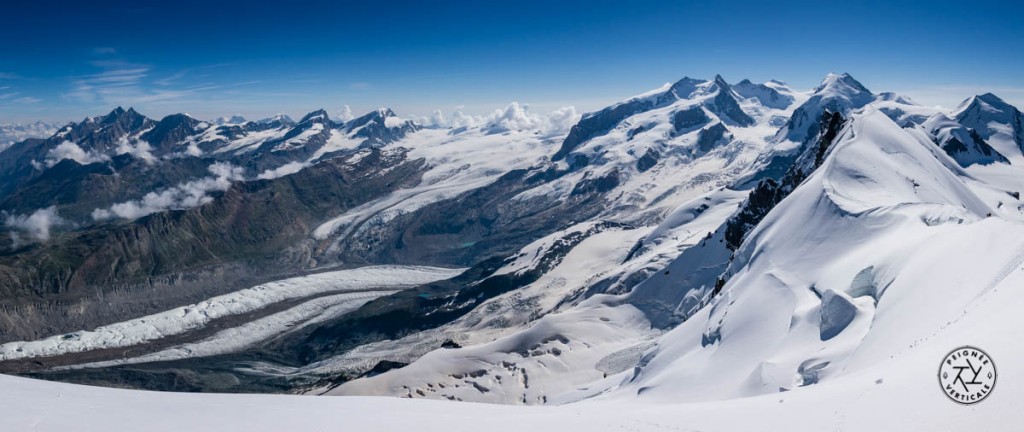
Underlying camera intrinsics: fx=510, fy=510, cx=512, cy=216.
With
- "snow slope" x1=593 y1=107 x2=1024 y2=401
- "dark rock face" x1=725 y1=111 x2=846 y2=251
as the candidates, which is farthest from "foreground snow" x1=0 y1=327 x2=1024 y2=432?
"dark rock face" x1=725 y1=111 x2=846 y2=251

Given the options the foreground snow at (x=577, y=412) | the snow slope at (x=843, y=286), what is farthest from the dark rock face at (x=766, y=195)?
the foreground snow at (x=577, y=412)

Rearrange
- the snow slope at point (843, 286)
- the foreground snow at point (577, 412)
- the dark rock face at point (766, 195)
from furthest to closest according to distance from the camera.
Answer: the dark rock face at point (766, 195)
the snow slope at point (843, 286)
the foreground snow at point (577, 412)

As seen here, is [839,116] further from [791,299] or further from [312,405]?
[312,405]

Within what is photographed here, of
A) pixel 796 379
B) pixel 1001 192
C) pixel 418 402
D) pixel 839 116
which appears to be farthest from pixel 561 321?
pixel 1001 192

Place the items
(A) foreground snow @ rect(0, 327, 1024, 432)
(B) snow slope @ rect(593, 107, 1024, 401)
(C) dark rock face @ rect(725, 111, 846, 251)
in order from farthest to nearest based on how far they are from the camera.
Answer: (C) dark rock face @ rect(725, 111, 846, 251) < (B) snow slope @ rect(593, 107, 1024, 401) < (A) foreground snow @ rect(0, 327, 1024, 432)

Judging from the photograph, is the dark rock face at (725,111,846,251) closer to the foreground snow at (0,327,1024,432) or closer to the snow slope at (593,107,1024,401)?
the snow slope at (593,107,1024,401)

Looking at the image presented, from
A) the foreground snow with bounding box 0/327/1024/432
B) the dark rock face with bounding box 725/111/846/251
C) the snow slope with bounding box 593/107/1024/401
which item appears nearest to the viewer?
the foreground snow with bounding box 0/327/1024/432

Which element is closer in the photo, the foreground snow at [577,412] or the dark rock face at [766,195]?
the foreground snow at [577,412]

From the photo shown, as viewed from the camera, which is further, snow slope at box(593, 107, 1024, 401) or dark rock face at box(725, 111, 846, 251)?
dark rock face at box(725, 111, 846, 251)

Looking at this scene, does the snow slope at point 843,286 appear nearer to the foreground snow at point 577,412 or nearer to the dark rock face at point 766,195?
the foreground snow at point 577,412

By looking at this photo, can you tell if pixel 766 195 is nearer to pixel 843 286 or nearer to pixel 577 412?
pixel 843 286

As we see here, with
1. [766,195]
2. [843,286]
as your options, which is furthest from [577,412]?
[766,195]
